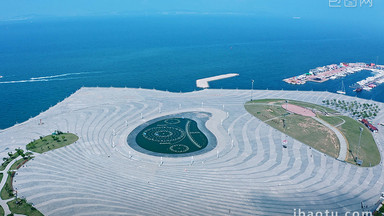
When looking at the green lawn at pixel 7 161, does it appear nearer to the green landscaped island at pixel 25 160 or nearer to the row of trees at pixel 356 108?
the green landscaped island at pixel 25 160

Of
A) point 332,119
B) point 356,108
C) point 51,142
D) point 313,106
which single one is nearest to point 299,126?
point 332,119

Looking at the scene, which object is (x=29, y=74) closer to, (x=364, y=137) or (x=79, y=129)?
(x=79, y=129)

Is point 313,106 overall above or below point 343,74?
below

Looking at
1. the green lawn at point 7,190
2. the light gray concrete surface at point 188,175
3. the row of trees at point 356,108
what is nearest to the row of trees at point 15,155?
the light gray concrete surface at point 188,175

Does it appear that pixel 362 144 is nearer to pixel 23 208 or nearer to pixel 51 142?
pixel 23 208

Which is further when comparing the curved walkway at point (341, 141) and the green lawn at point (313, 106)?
the green lawn at point (313, 106)

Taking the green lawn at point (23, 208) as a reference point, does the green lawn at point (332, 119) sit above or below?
above

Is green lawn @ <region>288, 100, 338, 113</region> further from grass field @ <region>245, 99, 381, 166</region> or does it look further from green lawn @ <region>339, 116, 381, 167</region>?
green lawn @ <region>339, 116, 381, 167</region>
